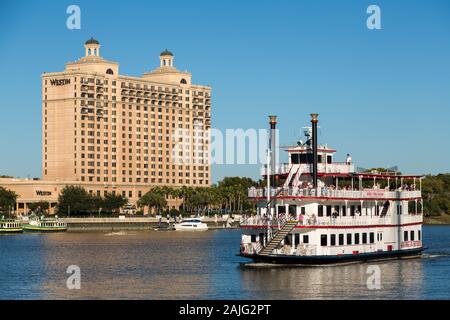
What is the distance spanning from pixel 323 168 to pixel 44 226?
10941 centimetres

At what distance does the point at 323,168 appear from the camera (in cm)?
7106

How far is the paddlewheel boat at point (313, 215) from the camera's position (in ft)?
223

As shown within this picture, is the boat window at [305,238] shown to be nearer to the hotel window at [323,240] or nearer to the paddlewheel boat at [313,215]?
the paddlewheel boat at [313,215]

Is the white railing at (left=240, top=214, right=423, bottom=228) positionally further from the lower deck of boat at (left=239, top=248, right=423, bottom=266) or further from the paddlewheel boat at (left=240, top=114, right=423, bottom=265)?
the lower deck of boat at (left=239, top=248, right=423, bottom=266)

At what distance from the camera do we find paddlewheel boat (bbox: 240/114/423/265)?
67938mm

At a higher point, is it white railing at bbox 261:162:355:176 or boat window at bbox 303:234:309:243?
white railing at bbox 261:162:355:176

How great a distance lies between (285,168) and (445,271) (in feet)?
46.8

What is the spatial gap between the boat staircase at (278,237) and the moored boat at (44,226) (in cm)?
Answer: 10913

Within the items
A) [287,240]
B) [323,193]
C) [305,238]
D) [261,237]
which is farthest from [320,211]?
[261,237]

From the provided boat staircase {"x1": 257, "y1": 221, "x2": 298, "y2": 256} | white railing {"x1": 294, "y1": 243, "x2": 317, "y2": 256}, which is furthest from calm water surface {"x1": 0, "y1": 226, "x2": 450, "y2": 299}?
boat staircase {"x1": 257, "y1": 221, "x2": 298, "y2": 256}

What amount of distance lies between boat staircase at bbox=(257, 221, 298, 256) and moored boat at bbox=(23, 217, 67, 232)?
109 meters

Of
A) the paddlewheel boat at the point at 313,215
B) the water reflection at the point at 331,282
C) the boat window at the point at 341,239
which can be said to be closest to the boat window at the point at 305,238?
the paddlewheel boat at the point at 313,215
